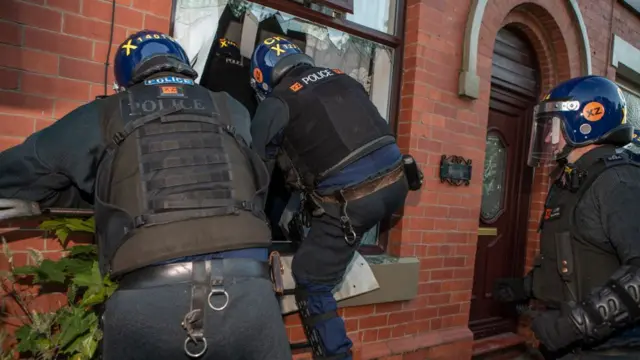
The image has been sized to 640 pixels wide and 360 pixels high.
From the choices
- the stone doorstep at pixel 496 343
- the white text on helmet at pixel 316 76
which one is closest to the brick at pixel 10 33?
the white text on helmet at pixel 316 76

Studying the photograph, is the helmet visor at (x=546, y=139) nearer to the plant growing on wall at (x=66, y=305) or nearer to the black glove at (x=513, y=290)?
the black glove at (x=513, y=290)

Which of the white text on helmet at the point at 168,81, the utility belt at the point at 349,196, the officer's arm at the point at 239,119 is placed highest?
the white text on helmet at the point at 168,81

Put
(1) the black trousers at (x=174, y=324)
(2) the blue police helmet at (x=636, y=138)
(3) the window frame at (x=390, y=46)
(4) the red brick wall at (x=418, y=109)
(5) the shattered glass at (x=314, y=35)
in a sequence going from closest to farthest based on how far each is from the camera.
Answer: (1) the black trousers at (x=174, y=324)
(4) the red brick wall at (x=418, y=109)
(5) the shattered glass at (x=314, y=35)
(2) the blue police helmet at (x=636, y=138)
(3) the window frame at (x=390, y=46)

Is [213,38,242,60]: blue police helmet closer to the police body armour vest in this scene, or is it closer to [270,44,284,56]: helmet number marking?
[270,44,284,56]: helmet number marking

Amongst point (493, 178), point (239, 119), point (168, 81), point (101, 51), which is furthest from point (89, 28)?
point (493, 178)

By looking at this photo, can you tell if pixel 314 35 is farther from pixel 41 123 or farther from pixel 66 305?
pixel 66 305

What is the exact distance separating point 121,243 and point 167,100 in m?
0.59

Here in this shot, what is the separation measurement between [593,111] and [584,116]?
0.05 m

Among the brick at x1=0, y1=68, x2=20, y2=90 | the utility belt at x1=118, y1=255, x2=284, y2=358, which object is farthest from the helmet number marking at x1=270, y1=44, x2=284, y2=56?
the utility belt at x1=118, y1=255, x2=284, y2=358

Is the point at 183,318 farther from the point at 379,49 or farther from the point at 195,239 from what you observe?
the point at 379,49

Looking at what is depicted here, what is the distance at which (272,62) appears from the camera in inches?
111

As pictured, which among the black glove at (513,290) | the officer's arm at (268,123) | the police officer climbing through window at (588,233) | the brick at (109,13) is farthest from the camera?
the black glove at (513,290)

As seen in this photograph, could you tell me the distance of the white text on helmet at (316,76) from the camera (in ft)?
8.64

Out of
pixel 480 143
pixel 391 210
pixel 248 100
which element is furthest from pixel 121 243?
pixel 480 143
